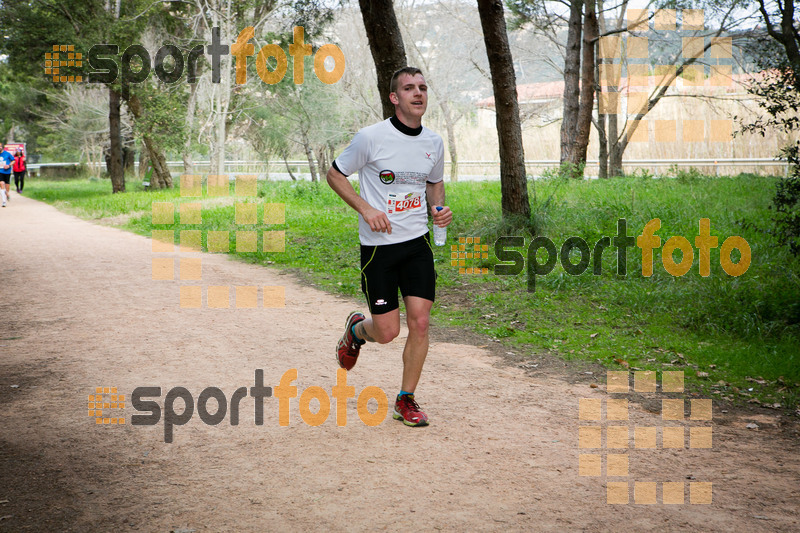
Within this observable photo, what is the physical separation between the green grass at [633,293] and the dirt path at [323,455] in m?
1.08

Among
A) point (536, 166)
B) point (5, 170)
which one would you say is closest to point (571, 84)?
point (536, 166)

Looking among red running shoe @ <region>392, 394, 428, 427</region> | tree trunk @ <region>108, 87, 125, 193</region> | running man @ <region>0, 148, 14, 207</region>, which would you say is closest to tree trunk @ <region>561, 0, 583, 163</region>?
tree trunk @ <region>108, 87, 125, 193</region>

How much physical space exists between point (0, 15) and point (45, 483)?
90.0ft

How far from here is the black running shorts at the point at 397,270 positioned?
4.76 meters

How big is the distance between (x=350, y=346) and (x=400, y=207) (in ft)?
3.90

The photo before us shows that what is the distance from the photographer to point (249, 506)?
3627 mm

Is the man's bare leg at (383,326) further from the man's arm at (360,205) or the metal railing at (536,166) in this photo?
the metal railing at (536,166)

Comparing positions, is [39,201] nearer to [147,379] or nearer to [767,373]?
[147,379]

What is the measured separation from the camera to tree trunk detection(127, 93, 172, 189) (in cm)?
2767

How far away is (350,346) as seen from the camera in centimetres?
527

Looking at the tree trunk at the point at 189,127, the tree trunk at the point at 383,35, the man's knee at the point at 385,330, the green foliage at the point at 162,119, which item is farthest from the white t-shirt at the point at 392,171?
the tree trunk at the point at 189,127

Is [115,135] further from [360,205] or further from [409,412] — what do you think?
[409,412]

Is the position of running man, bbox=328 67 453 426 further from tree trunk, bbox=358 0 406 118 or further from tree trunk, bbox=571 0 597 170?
tree trunk, bbox=571 0 597 170

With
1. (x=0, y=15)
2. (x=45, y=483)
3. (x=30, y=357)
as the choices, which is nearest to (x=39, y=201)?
(x=0, y=15)
